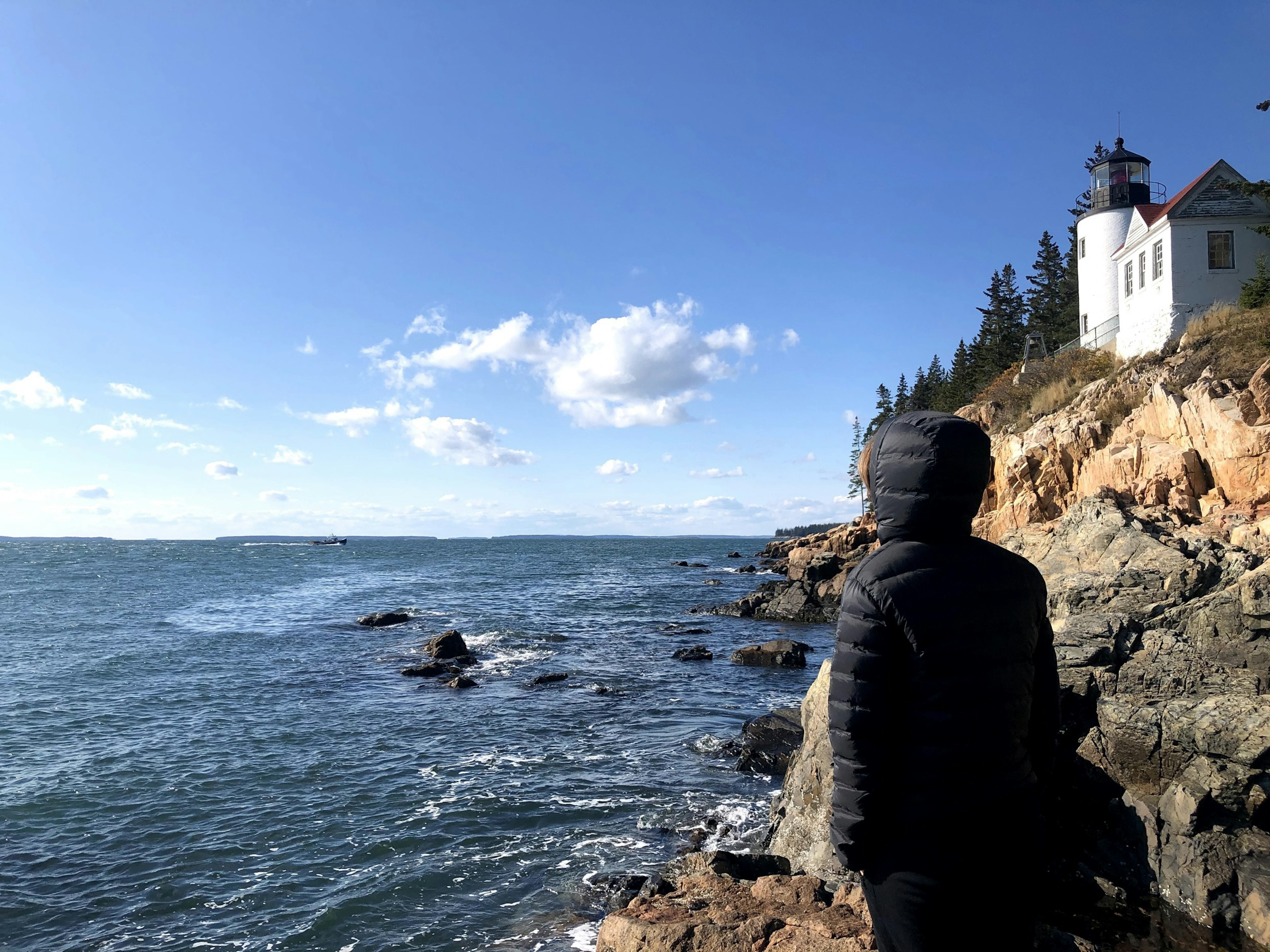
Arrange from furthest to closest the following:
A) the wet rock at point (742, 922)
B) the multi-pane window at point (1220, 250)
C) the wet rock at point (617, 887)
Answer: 1. the multi-pane window at point (1220, 250)
2. the wet rock at point (617, 887)
3. the wet rock at point (742, 922)

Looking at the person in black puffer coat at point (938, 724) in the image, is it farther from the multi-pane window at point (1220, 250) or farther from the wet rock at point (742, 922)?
the multi-pane window at point (1220, 250)

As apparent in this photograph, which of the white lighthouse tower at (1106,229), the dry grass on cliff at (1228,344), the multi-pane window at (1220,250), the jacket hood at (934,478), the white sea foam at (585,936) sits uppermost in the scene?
the white lighthouse tower at (1106,229)

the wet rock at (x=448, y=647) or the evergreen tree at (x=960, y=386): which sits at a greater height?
the evergreen tree at (x=960, y=386)

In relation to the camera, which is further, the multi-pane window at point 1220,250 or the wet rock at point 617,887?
the multi-pane window at point 1220,250

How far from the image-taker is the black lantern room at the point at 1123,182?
3303cm

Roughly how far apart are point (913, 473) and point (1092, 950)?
4.85 meters

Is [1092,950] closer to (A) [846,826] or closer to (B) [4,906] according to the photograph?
(A) [846,826]

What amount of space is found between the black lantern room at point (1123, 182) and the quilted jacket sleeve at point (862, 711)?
126ft

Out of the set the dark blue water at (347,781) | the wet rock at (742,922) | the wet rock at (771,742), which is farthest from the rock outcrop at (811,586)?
the wet rock at (742,922)

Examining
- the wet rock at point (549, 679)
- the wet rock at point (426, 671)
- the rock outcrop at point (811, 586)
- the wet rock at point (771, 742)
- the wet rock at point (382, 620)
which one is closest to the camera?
the wet rock at point (771, 742)

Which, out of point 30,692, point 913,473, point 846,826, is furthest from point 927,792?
point 30,692

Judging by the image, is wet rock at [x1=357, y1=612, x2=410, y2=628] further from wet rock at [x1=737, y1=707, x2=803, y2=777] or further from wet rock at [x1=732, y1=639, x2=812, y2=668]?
wet rock at [x1=737, y1=707, x2=803, y2=777]

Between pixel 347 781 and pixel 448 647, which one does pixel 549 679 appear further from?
pixel 347 781

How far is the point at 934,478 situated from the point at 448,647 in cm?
2384
